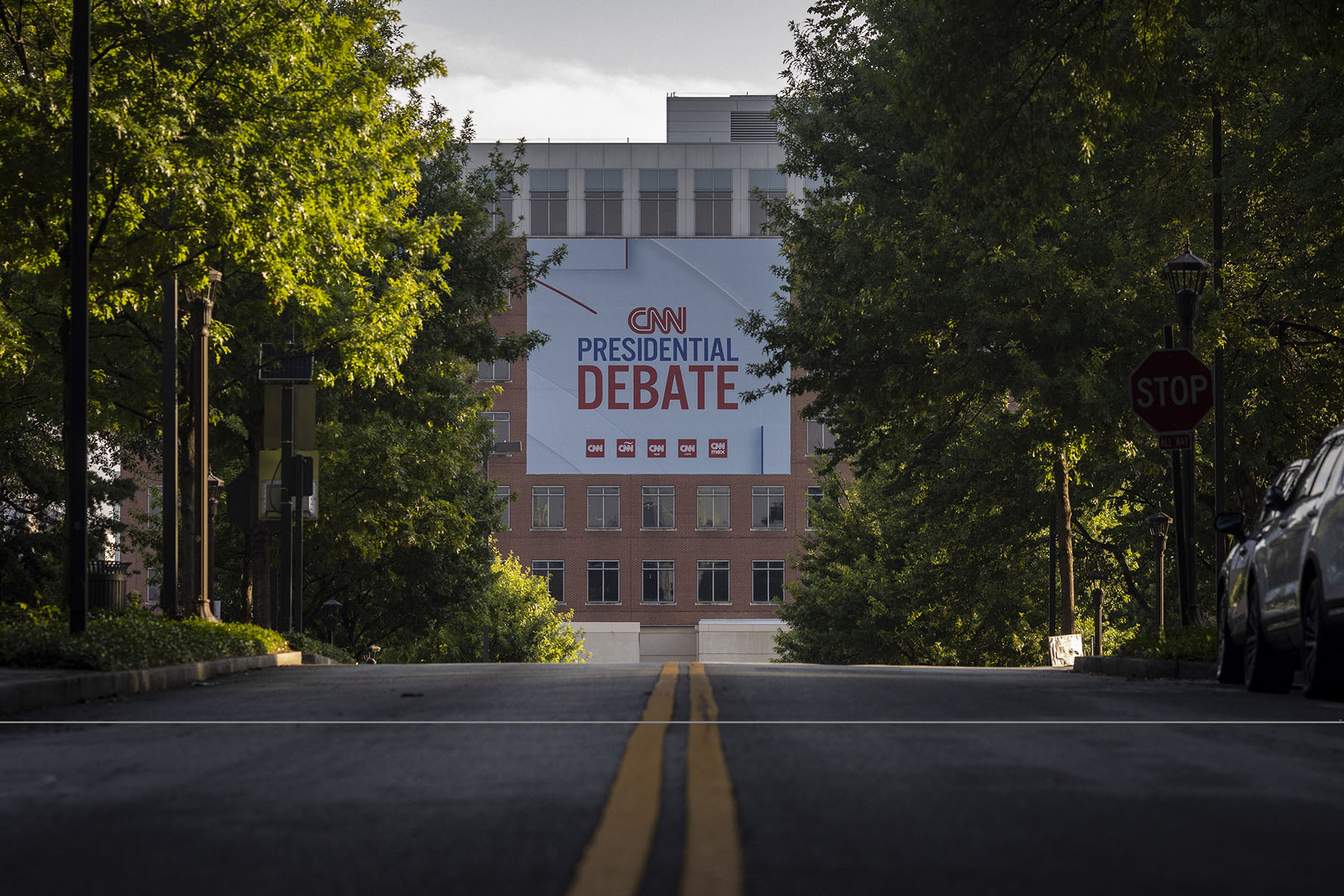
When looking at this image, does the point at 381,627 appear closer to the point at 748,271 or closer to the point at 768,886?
the point at 768,886

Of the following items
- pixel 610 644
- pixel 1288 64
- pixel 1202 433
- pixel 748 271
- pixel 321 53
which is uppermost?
pixel 748 271

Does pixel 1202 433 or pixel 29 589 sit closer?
pixel 1202 433

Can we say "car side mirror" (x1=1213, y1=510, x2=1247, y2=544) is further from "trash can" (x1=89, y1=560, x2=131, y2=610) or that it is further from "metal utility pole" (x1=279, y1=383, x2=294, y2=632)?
"trash can" (x1=89, y1=560, x2=131, y2=610)

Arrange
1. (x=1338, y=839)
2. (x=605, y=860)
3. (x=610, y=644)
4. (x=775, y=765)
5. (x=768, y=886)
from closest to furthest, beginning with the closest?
(x=768, y=886) < (x=605, y=860) < (x=1338, y=839) < (x=775, y=765) < (x=610, y=644)

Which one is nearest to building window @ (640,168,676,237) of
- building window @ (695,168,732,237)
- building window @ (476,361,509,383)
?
building window @ (695,168,732,237)

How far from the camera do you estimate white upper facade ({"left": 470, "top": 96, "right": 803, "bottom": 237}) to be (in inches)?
3856

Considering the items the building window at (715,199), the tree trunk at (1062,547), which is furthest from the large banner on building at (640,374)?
the tree trunk at (1062,547)

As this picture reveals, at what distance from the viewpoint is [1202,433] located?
31.2 metres

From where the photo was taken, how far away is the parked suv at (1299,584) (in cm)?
1129

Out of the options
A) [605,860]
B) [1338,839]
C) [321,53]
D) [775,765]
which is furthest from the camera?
[321,53]

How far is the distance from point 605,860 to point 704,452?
92.5m

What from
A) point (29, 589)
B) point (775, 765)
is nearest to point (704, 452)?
point (29, 589)

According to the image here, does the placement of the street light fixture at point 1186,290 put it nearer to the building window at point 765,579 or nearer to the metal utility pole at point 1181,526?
the metal utility pole at point 1181,526

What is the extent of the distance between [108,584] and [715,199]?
225 feet
